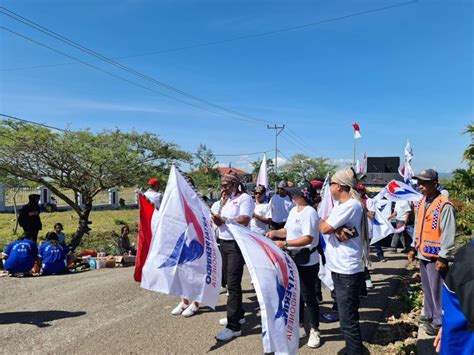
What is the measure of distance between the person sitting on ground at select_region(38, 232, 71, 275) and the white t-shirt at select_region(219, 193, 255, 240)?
209 inches

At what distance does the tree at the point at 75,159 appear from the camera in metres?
11.0

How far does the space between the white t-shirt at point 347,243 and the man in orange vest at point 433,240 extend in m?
1.13

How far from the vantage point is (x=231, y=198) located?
15.6 feet

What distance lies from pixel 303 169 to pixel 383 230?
55282 mm

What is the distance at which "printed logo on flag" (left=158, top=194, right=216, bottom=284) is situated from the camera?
4.41m

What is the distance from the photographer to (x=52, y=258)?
832 centimetres

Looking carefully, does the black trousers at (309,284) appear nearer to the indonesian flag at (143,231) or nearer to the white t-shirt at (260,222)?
the white t-shirt at (260,222)

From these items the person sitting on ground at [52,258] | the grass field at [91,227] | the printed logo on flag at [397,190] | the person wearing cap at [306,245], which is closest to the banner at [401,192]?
the printed logo on flag at [397,190]

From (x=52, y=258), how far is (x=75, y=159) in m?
4.23

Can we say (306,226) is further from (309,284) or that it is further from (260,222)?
(260,222)

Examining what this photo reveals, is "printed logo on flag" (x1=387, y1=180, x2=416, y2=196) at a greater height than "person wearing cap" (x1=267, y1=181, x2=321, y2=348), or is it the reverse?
"printed logo on flag" (x1=387, y1=180, x2=416, y2=196)

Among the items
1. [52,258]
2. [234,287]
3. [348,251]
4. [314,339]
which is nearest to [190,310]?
[234,287]

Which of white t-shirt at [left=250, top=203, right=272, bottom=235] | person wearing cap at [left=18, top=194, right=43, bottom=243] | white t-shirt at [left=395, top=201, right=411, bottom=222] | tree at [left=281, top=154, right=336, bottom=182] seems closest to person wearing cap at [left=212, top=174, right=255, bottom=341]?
white t-shirt at [left=250, top=203, right=272, bottom=235]

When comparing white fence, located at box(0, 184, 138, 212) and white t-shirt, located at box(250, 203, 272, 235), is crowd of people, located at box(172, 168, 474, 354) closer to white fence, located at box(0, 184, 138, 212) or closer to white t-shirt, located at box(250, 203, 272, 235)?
white t-shirt, located at box(250, 203, 272, 235)
